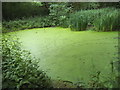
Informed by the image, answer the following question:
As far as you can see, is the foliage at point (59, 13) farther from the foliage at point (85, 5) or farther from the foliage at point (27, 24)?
the foliage at point (85, 5)

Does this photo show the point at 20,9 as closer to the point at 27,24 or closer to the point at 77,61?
the point at 27,24

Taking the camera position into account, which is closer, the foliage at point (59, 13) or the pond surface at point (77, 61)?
the pond surface at point (77, 61)

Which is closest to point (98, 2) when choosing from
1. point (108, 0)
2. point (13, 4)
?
point (108, 0)

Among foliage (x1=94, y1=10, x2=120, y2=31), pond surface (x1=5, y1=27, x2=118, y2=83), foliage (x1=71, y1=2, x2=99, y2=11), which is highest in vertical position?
foliage (x1=71, y1=2, x2=99, y2=11)

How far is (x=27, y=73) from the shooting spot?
1.41 m

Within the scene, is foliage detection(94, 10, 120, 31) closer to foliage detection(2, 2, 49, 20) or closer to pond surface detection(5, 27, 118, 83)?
pond surface detection(5, 27, 118, 83)

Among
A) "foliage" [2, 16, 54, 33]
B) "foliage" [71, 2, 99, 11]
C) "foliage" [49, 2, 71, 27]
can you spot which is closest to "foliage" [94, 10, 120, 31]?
"foliage" [49, 2, 71, 27]

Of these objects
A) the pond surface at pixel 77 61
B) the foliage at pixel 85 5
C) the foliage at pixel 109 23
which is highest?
the foliage at pixel 85 5

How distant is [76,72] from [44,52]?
1026mm

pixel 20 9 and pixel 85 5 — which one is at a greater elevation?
pixel 85 5

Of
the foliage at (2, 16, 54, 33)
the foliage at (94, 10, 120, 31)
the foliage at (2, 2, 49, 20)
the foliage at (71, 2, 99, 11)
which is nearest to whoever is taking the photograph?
the foliage at (94, 10, 120, 31)

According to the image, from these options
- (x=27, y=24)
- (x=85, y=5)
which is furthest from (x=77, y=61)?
(x=85, y=5)

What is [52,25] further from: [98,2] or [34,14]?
[98,2]

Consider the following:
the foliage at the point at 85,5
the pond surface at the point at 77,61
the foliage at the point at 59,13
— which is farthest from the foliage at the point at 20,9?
the pond surface at the point at 77,61
